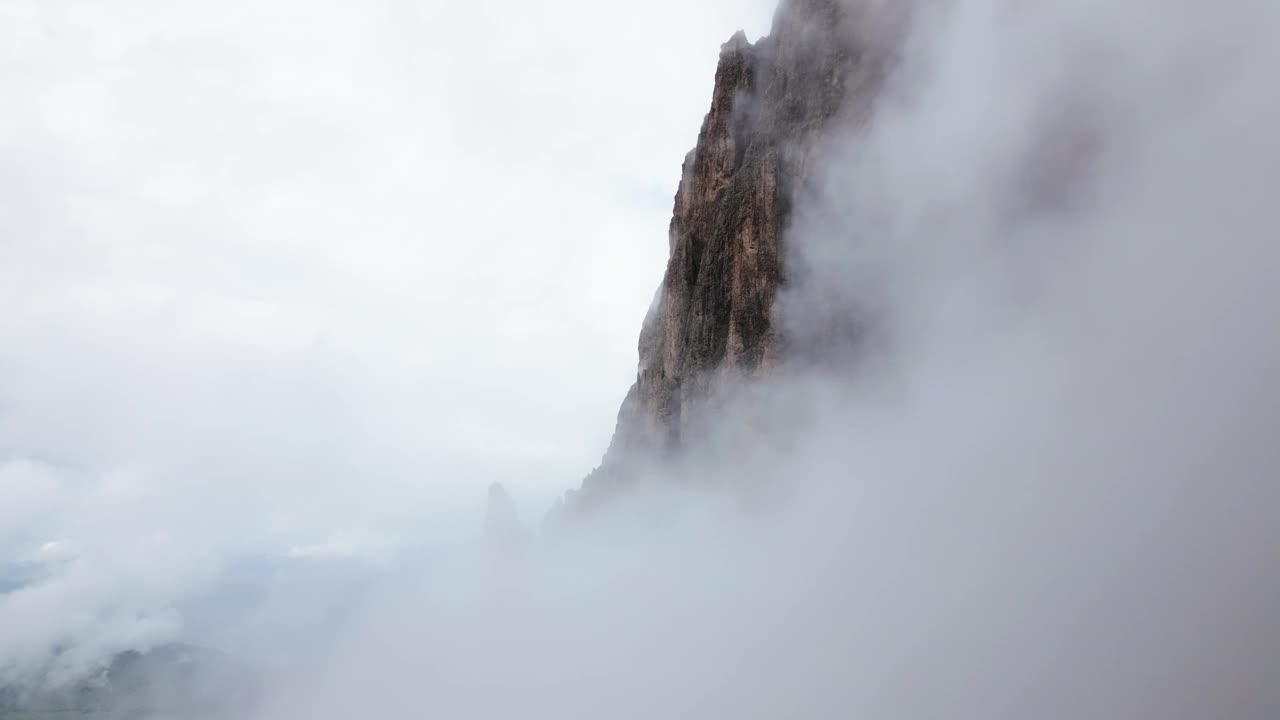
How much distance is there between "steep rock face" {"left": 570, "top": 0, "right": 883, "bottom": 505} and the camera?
40.1 m

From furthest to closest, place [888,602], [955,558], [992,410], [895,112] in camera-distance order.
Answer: [895,112], [992,410], [888,602], [955,558]

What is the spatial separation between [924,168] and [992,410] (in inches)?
560

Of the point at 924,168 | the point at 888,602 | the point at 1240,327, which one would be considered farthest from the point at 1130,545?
the point at 924,168

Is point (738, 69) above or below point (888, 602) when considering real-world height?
above

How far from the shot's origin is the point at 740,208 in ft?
147

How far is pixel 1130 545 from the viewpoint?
16.4 m

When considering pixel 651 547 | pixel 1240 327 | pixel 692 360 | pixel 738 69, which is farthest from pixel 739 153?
pixel 1240 327

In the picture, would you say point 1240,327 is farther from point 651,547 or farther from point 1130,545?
point 651,547

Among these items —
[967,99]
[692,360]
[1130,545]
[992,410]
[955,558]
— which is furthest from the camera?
[692,360]

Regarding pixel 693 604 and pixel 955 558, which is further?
pixel 693 604

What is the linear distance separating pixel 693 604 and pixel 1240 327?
3173cm

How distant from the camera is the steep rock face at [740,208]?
40.1m

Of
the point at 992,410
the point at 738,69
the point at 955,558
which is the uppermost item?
the point at 738,69

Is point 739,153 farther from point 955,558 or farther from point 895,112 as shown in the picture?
point 955,558
